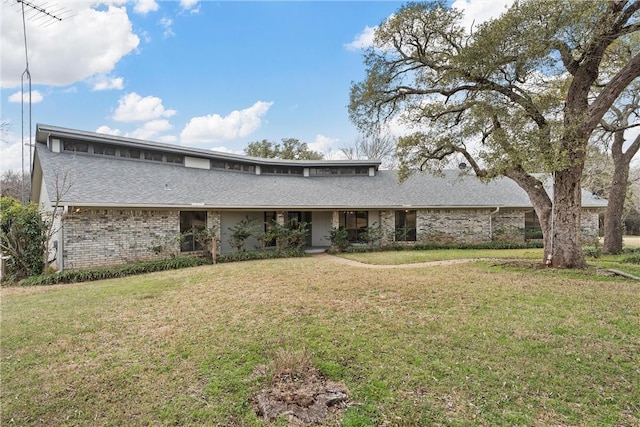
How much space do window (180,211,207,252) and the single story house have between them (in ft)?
0.15

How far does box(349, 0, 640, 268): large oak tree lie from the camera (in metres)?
8.30

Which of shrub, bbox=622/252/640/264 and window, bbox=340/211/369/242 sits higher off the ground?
window, bbox=340/211/369/242

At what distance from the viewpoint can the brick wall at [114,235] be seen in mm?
10656

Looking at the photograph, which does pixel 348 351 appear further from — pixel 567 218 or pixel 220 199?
pixel 220 199

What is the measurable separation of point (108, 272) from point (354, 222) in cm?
1191

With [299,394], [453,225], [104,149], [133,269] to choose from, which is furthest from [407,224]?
[104,149]

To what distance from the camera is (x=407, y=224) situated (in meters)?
17.5

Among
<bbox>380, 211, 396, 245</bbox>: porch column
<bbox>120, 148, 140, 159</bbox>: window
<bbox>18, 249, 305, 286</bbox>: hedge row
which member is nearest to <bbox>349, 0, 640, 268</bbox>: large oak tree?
<bbox>380, 211, 396, 245</bbox>: porch column

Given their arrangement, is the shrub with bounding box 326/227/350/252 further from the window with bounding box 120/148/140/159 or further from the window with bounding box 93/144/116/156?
the window with bounding box 93/144/116/156

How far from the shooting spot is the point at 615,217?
13.8m

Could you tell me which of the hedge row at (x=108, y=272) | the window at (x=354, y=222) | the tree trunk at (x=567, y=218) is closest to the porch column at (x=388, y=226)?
the window at (x=354, y=222)

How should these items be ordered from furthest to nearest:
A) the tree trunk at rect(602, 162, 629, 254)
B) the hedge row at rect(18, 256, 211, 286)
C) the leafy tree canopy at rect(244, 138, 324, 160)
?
the leafy tree canopy at rect(244, 138, 324, 160), the tree trunk at rect(602, 162, 629, 254), the hedge row at rect(18, 256, 211, 286)

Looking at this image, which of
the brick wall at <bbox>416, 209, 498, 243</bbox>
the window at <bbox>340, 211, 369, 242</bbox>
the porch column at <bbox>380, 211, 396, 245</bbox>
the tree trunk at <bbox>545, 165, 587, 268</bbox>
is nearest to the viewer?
the tree trunk at <bbox>545, 165, 587, 268</bbox>

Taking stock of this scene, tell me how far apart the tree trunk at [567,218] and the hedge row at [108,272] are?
42.1ft
